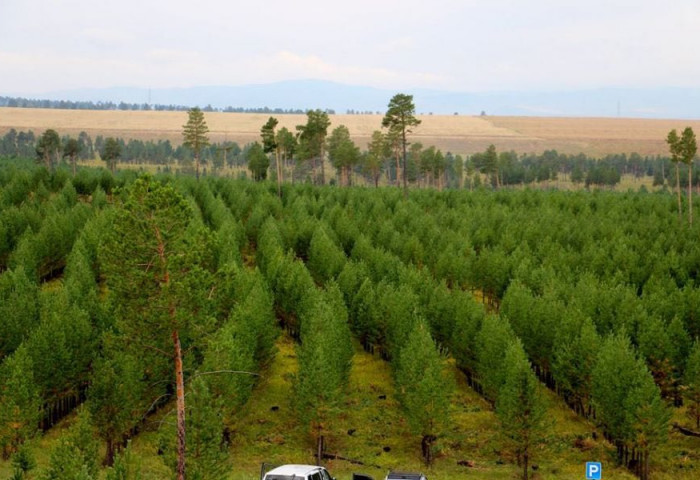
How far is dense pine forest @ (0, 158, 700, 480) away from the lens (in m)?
42.9

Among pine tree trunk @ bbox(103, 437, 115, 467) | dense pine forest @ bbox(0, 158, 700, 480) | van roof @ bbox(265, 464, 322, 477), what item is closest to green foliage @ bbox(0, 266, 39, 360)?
dense pine forest @ bbox(0, 158, 700, 480)

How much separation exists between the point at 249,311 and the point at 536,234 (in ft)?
213

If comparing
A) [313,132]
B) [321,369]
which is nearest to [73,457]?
[321,369]

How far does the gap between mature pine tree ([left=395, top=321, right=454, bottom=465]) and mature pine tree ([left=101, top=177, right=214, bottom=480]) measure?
23.4m

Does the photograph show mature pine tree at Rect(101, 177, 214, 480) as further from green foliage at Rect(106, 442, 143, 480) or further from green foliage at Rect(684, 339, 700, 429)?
green foliage at Rect(684, 339, 700, 429)

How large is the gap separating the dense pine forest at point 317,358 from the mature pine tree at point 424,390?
16 centimetres

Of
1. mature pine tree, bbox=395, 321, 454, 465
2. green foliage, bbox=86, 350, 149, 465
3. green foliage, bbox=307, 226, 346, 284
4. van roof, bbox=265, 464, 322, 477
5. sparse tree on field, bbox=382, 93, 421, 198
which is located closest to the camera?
van roof, bbox=265, 464, 322, 477

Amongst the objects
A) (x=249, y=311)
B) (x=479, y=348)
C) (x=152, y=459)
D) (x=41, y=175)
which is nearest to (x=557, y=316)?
(x=479, y=348)

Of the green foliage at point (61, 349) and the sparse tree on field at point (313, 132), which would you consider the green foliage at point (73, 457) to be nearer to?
the green foliage at point (61, 349)

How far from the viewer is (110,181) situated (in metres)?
153

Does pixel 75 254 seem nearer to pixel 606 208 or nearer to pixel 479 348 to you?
pixel 479 348

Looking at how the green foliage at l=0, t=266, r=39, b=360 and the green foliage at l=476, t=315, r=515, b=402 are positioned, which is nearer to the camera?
the green foliage at l=476, t=315, r=515, b=402

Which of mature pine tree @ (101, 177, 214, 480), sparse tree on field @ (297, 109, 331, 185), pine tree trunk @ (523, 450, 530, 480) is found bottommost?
pine tree trunk @ (523, 450, 530, 480)

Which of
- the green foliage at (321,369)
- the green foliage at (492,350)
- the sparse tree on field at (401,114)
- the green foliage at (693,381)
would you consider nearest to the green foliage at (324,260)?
the green foliage at (321,369)
